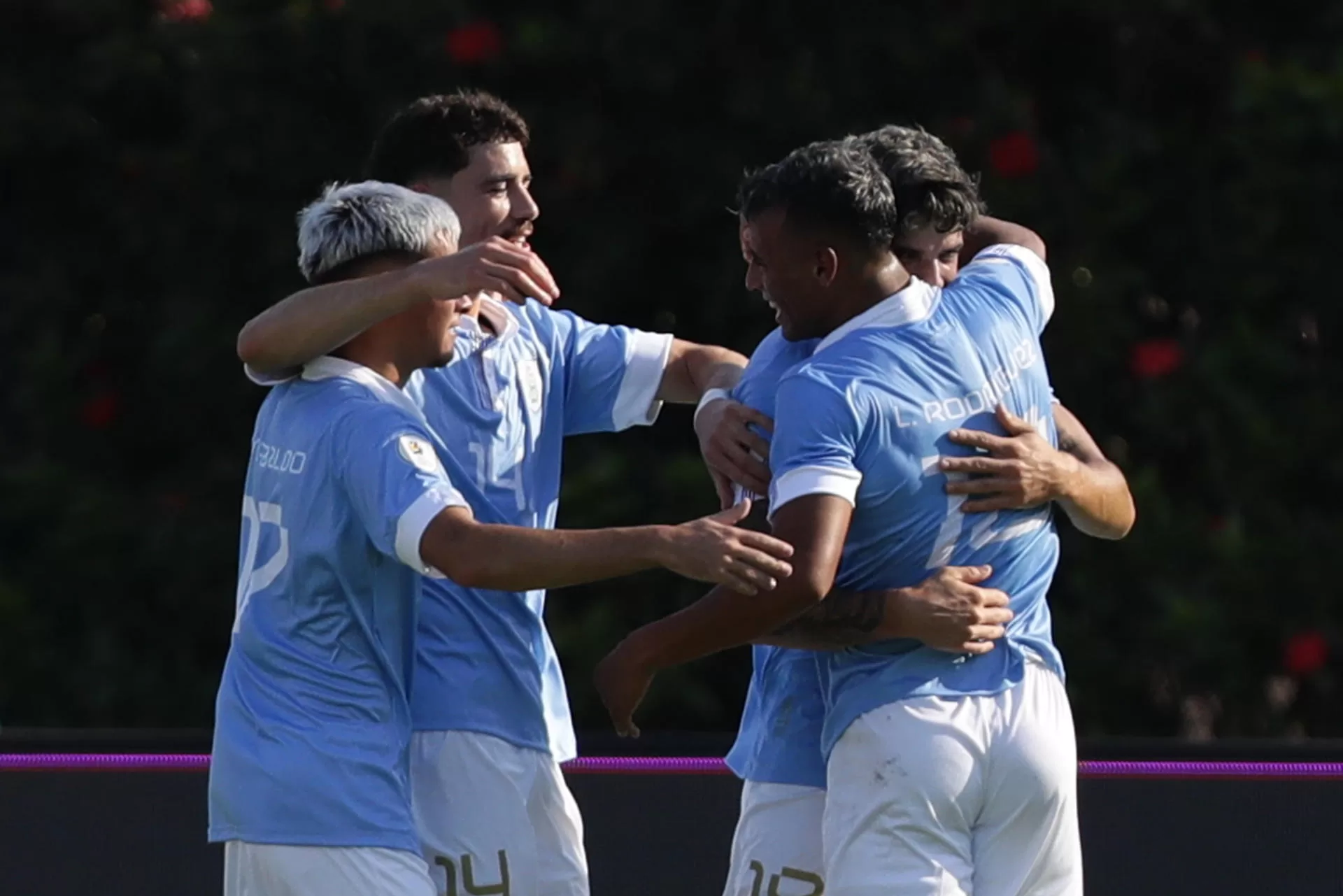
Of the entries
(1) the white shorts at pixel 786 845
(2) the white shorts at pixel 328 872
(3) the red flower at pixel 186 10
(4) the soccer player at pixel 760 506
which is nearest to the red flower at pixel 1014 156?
(3) the red flower at pixel 186 10

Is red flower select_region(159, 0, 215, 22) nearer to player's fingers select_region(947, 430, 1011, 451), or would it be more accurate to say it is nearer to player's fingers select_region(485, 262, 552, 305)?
player's fingers select_region(485, 262, 552, 305)

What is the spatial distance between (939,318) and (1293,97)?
360 centimetres

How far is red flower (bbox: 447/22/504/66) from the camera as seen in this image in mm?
6797

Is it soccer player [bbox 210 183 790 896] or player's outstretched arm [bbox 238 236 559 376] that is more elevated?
player's outstretched arm [bbox 238 236 559 376]

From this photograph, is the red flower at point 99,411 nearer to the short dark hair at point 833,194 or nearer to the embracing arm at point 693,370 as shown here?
the embracing arm at point 693,370

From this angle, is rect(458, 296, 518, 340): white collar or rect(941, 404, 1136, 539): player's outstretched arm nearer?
rect(941, 404, 1136, 539): player's outstretched arm

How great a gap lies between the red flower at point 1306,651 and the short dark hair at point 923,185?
3.41 m

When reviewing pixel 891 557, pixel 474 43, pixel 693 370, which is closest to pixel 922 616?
pixel 891 557

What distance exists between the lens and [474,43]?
267 inches

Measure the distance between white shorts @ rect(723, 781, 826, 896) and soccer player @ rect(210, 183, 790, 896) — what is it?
1.70 ft

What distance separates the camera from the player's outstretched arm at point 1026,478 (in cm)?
312

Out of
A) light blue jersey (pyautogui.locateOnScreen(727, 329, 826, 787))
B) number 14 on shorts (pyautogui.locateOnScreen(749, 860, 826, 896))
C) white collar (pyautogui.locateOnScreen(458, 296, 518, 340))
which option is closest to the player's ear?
light blue jersey (pyautogui.locateOnScreen(727, 329, 826, 787))

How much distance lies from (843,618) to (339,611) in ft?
2.34

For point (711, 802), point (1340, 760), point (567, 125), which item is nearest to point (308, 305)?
point (711, 802)
